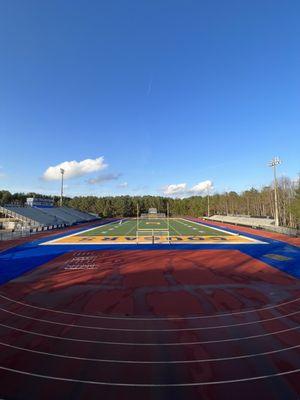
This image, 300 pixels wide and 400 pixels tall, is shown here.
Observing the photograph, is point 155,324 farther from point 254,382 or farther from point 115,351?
point 254,382

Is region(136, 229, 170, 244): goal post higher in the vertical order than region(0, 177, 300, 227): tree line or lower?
lower

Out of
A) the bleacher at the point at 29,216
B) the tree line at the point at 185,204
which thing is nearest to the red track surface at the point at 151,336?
the bleacher at the point at 29,216

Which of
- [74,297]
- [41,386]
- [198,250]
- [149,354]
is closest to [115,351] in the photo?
[149,354]

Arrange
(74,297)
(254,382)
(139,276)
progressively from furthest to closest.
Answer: (139,276) → (74,297) → (254,382)

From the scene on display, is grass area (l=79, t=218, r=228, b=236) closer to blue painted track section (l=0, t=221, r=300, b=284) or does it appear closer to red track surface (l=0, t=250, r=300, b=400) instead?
blue painted track section (l=0, t=221, r=300, b=284)

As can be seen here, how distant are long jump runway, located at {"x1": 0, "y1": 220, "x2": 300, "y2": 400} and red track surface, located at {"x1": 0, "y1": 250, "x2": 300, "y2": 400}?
0.03 meters

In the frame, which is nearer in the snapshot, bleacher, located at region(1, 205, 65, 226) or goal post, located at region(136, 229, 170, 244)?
goal post, located at region(136, 229, 170, 244)

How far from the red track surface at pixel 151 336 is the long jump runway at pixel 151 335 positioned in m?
0.03

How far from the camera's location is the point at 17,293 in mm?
14453

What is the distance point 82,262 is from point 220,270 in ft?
34.9

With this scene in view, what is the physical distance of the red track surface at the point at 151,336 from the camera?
6.73 metres

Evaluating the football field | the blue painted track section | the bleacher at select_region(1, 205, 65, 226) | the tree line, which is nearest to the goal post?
the football field

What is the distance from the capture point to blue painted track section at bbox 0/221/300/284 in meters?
20.1

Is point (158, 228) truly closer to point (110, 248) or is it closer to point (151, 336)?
point (110, 248)
